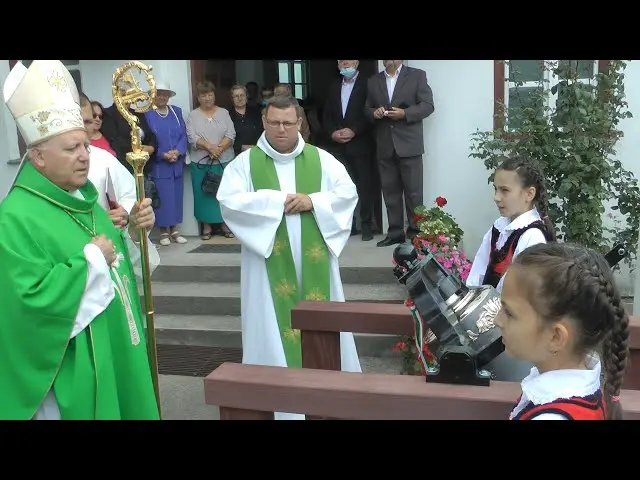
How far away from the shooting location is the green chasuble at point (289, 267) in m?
4.09

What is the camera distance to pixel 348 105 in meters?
7.03

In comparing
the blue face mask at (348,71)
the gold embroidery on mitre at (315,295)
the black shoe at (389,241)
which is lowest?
the black shoe at (389,241)

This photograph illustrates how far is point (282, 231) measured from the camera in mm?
4066

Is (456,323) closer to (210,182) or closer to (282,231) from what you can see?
(282,231)

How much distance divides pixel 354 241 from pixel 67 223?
4.74 metres

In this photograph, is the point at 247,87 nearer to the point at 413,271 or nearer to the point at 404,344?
the point at 404,344

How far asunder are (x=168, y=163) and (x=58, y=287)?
5040 millimetres

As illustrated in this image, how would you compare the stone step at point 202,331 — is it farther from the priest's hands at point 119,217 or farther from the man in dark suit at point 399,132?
the priest's hands at point 119,217

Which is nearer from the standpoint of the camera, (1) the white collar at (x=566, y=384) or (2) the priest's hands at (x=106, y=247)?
(1) the white collar at (x=566, y=384)

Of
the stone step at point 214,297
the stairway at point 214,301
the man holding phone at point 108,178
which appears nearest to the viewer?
the man holding phone at point 108,178

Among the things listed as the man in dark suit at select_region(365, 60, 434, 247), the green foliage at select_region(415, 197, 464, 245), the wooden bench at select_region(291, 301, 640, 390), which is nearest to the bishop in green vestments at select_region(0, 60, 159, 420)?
the wooden bench at select_region(291, 301, 640, 390)

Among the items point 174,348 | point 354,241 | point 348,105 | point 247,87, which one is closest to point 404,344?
point 174,348

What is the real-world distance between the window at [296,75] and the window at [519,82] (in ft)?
13.8

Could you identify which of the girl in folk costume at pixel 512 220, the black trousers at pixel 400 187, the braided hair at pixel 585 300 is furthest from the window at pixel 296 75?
the braided hair at pixel 585 300
